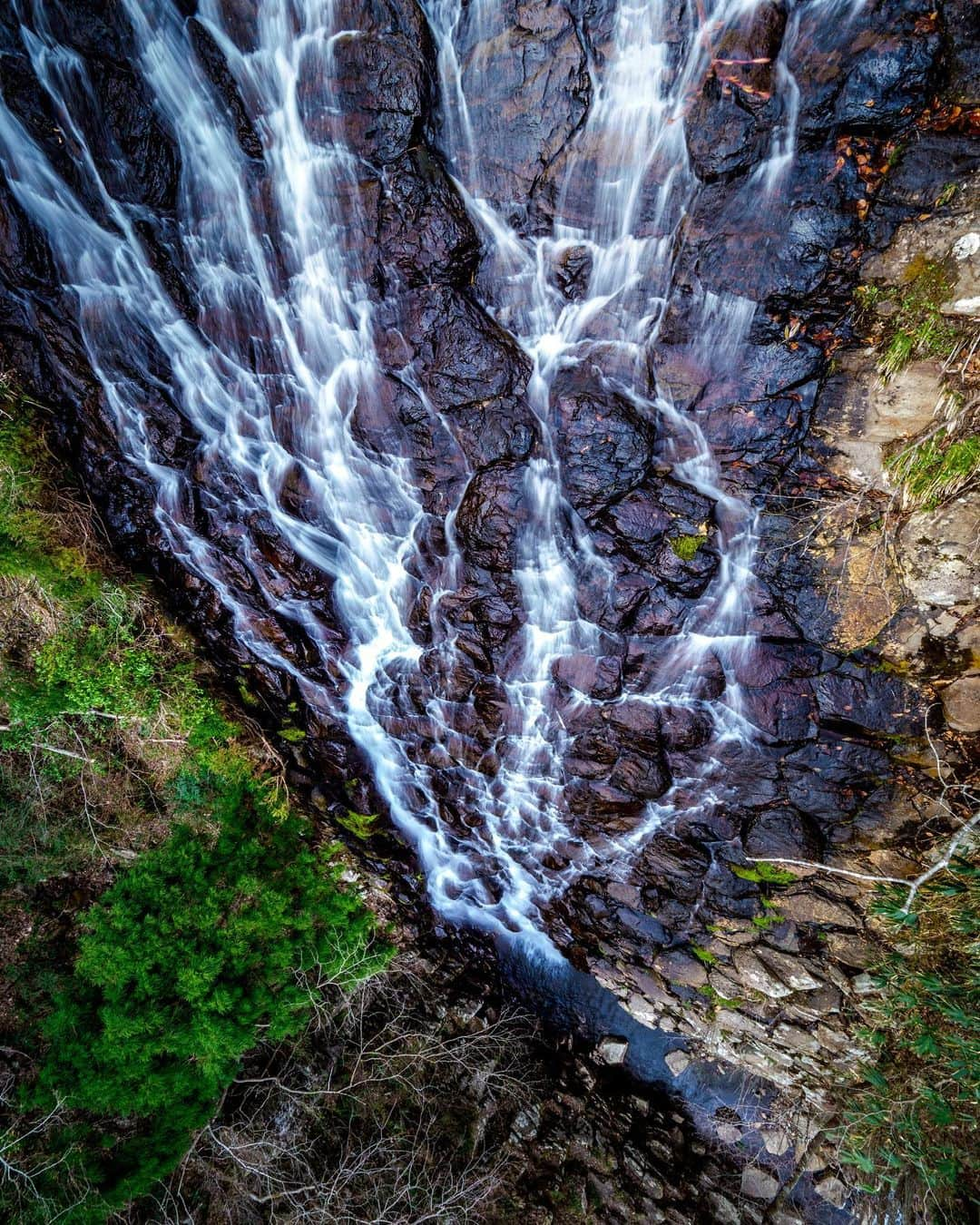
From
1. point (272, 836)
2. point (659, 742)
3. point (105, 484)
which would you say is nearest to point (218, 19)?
point (105, 484)

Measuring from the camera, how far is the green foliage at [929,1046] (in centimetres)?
433

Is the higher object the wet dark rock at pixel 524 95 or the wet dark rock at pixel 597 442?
the wet dark rock at pixel 524 95

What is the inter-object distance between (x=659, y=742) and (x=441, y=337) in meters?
4.00

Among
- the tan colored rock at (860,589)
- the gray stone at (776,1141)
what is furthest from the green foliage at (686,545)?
the gray stone at (776,1141)

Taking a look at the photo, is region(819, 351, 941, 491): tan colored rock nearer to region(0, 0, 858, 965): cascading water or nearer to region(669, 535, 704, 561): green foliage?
region(0, 0, 858, 965): cascading water

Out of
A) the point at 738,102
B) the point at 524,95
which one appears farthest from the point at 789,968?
the point at 524,95

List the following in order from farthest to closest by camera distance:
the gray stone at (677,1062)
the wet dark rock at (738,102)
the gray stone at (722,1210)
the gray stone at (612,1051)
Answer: the gray stone at (612,1051) < the gray stone at (677,1062) < the gray stone at (722,1210) < the wet dark rock at (738,102)

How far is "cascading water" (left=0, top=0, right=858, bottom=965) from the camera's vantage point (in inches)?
171

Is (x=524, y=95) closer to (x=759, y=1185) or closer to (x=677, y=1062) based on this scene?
(x=677, y=1062)

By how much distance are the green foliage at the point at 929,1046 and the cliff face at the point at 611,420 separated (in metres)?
0.30

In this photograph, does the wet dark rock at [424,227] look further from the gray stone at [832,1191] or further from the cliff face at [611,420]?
the gray stone at [832,1191]

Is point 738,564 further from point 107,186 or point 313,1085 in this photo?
point 313,1085

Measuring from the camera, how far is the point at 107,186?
488 centimetres

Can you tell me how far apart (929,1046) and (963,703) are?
2.54m
